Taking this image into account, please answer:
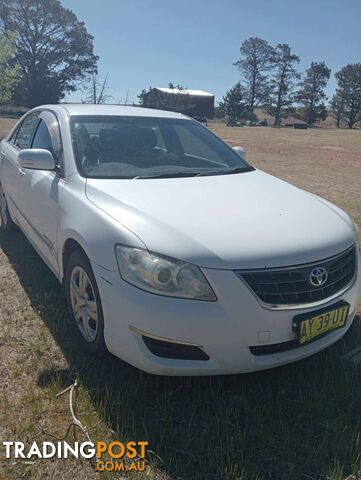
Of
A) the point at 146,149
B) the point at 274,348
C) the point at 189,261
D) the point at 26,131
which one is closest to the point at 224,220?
the point at 189,261

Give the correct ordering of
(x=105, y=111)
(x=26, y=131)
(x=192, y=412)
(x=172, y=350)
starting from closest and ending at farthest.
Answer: (x=172, y=350), (x=192, y=412), (x=105, y=111), (x=26, y=131)

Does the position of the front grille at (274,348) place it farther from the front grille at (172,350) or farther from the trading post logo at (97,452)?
the trading post logo at (97,452)

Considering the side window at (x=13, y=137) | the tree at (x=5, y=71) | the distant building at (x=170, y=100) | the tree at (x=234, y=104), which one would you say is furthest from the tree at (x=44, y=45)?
the side window at (x=13, y=137)

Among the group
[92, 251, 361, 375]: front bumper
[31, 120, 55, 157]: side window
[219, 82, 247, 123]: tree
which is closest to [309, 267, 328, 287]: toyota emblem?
[92, 251, 361, 375]: front bumper

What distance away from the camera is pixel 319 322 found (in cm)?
224

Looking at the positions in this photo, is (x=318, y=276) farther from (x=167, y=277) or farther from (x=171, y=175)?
(x=171, y=175)

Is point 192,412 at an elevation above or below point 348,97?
below

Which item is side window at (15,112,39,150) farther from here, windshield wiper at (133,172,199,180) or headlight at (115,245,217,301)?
headlight at (115,245,217,301)

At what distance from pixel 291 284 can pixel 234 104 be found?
227 feet

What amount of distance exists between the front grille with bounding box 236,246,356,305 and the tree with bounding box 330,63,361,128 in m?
72.9

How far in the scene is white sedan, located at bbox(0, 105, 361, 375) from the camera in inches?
81.8

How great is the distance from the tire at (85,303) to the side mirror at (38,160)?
763 mm

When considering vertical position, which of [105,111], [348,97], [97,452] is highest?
[348,97]

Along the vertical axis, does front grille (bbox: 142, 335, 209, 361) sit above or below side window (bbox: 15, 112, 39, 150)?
below
